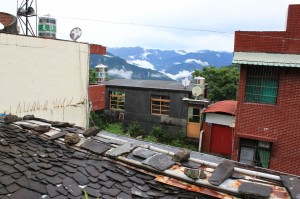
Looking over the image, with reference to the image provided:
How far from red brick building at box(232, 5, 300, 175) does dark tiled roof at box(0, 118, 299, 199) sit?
8296 millimetres

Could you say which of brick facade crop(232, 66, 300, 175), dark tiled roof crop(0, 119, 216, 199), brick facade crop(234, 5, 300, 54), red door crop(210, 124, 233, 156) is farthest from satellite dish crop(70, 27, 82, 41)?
red door crop(210, 124, 233, 156)

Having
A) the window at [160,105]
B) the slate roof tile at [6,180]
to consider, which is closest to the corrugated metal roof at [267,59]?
the slate roof tile at [6,180]

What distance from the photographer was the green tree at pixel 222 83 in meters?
29.3

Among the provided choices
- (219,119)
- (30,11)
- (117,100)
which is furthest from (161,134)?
(30,11)

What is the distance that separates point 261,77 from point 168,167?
364 inches

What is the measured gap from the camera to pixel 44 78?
1272 cm

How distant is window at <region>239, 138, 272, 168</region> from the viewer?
12.9 m

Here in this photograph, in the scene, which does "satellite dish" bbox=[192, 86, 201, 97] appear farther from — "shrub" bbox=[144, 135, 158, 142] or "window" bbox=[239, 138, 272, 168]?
"window" bbox=[239, 138, 272, 168]

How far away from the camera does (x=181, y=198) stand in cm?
430

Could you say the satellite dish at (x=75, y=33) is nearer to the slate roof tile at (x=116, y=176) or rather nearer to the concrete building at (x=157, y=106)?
the concrete building at (x=157, y=106)

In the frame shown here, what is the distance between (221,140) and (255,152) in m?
8.03

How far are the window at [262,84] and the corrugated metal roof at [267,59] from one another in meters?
0.43

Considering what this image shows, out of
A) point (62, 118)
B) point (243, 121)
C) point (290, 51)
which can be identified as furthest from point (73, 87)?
point (290, 51)

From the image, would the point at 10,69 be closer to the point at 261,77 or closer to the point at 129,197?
the point at 129,197
